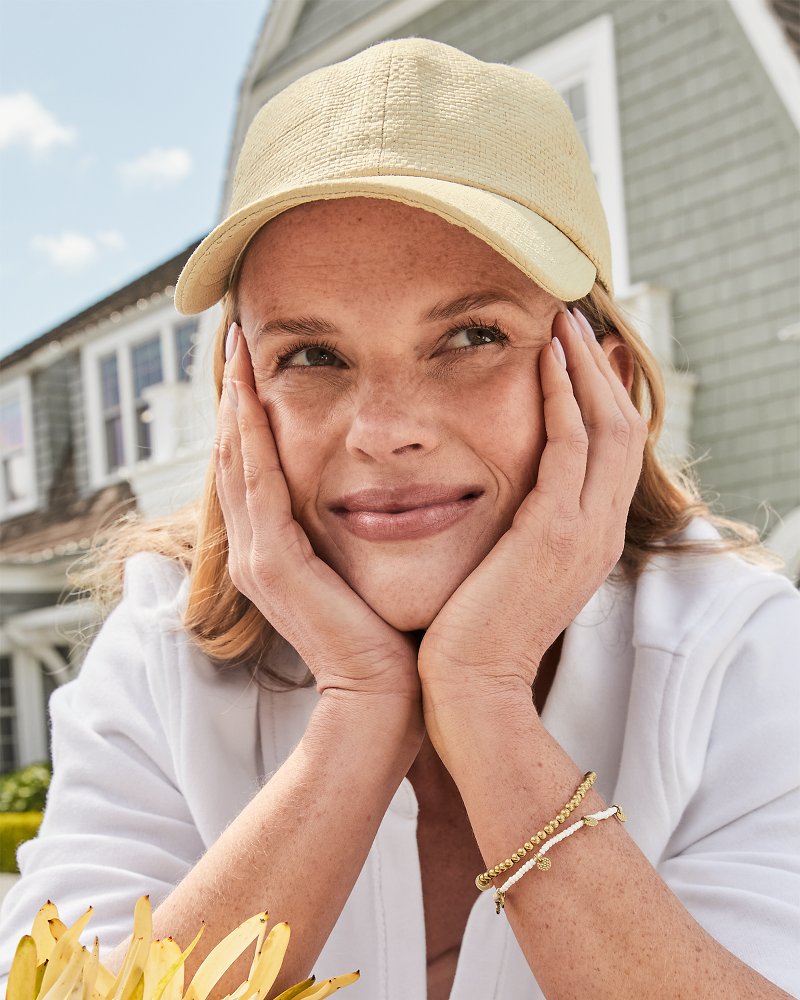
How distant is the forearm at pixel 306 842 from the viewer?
4.75 ft

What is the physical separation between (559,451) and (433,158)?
1.65 feet

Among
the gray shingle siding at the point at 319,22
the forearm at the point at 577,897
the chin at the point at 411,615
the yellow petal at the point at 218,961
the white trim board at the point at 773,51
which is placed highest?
the gray shingle siding at the point at 319,22

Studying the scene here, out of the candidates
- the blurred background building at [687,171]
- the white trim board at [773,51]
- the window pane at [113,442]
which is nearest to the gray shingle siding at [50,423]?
the window pane at [113,442]

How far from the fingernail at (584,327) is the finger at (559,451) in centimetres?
11

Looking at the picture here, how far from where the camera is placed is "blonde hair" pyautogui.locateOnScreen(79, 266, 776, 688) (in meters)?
2.02

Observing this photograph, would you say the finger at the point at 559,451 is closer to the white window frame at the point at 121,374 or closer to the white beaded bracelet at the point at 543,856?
the white beaded bracelet at the point at 543,856

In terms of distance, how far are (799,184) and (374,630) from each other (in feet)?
20.7

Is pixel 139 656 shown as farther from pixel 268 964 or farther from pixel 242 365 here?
pixel 268 964

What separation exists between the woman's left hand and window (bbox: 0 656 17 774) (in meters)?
14.5

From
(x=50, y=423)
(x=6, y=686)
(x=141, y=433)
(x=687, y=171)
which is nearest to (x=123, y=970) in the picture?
(x=687, y=171)

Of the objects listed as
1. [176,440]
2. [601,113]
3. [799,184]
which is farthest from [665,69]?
[176,440]

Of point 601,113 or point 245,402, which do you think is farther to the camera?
point 601,113

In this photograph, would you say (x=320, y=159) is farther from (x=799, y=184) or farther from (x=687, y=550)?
(x=799, y=184)

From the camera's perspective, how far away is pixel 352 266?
5.38 ft
